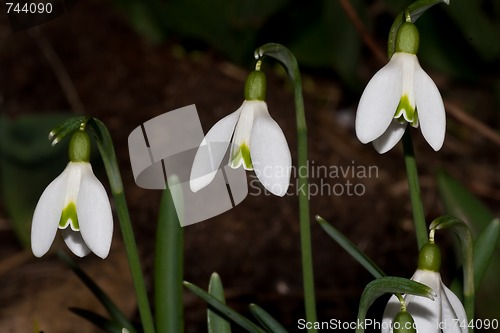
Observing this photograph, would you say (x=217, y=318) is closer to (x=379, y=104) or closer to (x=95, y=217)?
(x=95, y=217)

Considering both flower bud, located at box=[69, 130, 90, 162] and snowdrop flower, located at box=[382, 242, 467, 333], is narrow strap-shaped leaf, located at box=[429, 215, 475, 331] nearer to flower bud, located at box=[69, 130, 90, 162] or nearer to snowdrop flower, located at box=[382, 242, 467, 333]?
snowdrop flower, located at box=[382, 242, 467, 333]

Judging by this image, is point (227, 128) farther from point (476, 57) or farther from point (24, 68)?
point (24, 68)

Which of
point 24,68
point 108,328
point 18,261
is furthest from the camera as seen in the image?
point 24,68

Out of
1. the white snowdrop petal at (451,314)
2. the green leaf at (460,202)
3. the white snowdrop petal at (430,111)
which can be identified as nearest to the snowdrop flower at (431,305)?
the white snowdrop petal at (451,314)

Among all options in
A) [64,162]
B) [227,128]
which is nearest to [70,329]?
[64,162]

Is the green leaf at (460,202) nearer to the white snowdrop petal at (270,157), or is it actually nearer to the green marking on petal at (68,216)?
the white snowdrop petal at (270,157)

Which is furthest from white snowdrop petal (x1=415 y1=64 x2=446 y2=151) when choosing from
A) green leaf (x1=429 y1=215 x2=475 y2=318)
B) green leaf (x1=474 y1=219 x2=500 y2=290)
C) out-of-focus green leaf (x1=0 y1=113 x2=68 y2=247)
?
out-of-focus green leaf (x1=0 y1=113 x2=68 y2=247)

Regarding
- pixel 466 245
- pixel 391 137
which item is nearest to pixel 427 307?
pixel 466 245
